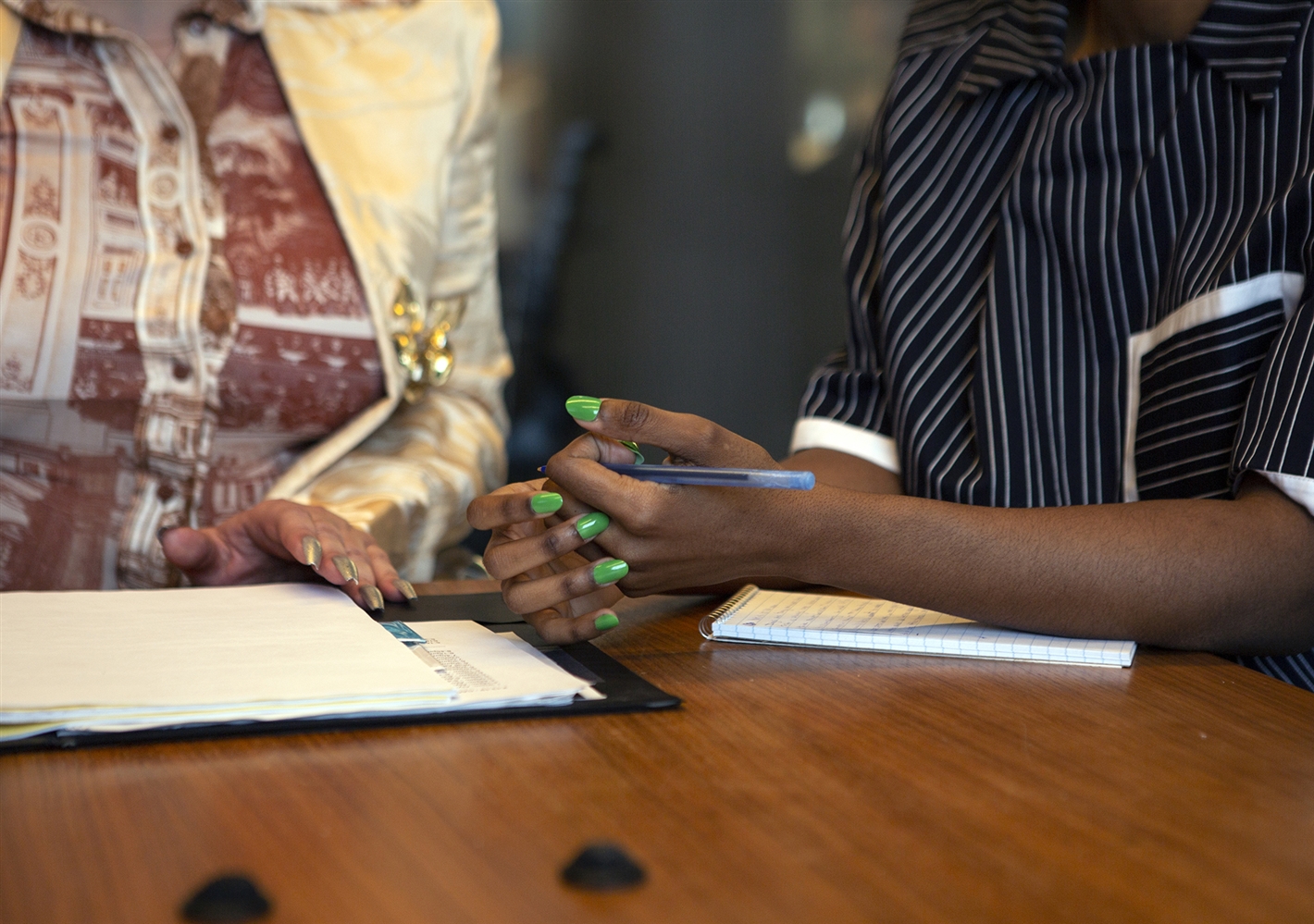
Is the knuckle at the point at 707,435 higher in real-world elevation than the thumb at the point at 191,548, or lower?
higher

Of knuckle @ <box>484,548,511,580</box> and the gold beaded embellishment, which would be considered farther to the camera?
the gold beaded embellishment

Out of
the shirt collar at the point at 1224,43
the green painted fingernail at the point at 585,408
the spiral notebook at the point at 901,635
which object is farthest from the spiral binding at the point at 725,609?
the shirt collar at the point at 1224,43

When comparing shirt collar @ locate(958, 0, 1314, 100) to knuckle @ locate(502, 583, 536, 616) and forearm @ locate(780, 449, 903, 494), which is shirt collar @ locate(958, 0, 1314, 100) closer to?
forearm @ locate(780, 449, 903, 494)

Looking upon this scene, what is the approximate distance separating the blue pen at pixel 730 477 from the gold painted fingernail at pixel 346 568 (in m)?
0.29

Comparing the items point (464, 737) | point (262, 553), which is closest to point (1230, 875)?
point (464, 737)

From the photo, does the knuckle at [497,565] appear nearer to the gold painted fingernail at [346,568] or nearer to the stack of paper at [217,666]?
the stack of paper at [217,666]

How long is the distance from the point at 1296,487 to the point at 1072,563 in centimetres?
18

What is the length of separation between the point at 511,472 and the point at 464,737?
169 cm

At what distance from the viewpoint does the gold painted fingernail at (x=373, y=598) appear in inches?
35.1

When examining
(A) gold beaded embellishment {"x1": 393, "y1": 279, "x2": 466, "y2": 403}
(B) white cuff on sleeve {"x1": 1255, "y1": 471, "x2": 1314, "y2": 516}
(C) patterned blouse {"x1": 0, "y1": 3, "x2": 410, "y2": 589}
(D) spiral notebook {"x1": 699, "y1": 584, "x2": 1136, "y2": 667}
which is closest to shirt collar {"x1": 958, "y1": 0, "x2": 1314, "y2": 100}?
(B) white cuff on sleeve {"x1": 1255, "y1": 471, "x2": 1314, "y2": 516}

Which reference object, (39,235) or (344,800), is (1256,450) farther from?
(39,235)

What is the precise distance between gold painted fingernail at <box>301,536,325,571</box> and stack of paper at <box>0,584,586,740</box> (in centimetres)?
5

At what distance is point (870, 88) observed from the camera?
7.05 ft

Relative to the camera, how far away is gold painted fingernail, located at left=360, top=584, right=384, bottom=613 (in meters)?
0.89
